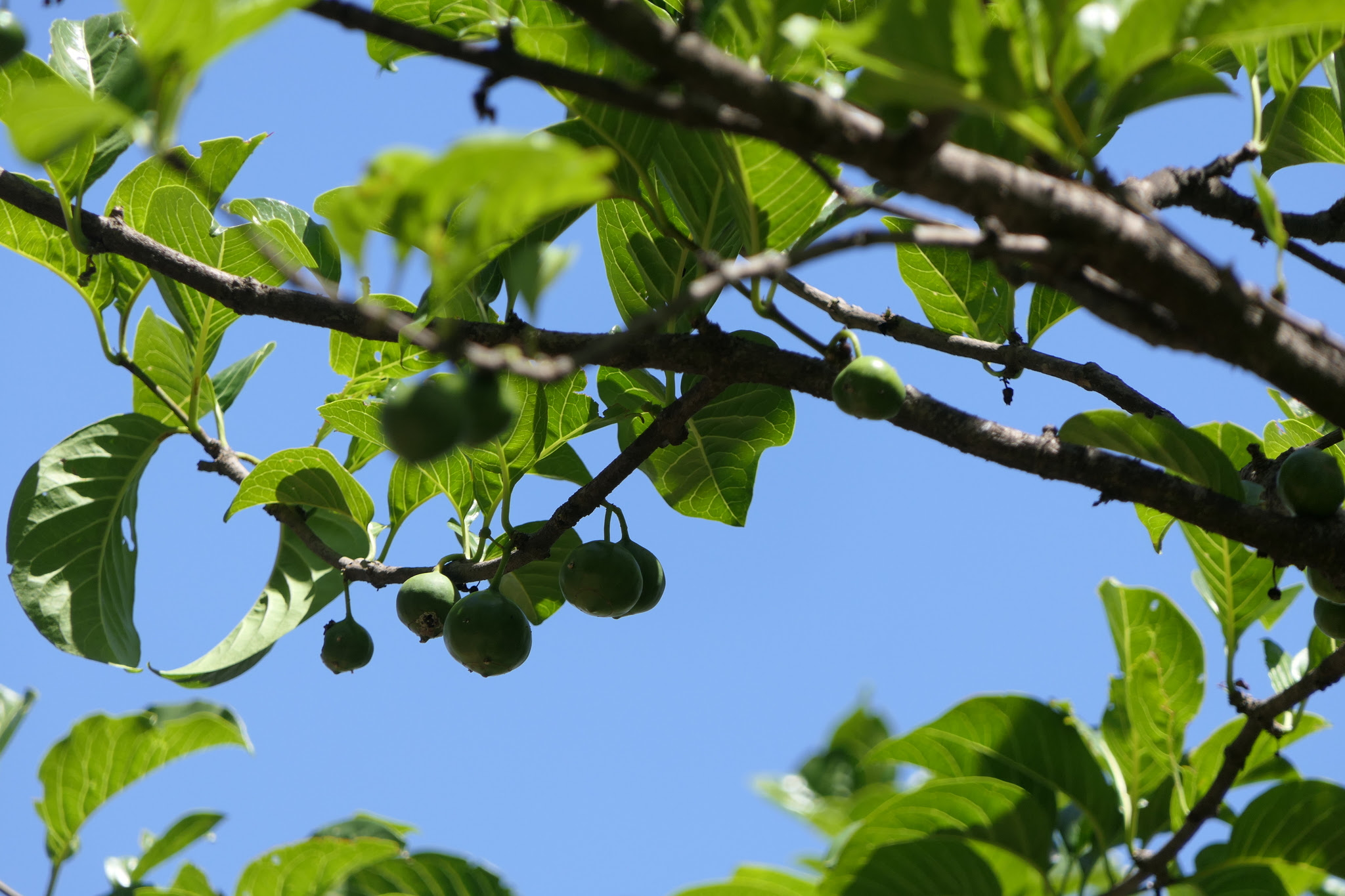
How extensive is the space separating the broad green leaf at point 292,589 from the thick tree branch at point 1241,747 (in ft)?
6.48

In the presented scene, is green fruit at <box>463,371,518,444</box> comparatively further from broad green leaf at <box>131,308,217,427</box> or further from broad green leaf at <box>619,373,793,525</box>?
broad green leaf at <box>131,308,217,427</box>

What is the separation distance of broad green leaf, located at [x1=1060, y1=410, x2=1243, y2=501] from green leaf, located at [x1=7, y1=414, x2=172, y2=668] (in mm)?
2279

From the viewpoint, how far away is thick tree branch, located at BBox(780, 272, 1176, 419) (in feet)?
6.75

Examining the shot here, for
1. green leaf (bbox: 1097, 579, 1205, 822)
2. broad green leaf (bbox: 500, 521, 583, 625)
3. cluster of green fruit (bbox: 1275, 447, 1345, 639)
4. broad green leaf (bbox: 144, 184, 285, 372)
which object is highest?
broad green leaf (bbox: 144, 184, 285, 372)

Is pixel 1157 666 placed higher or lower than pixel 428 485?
Answer: lower

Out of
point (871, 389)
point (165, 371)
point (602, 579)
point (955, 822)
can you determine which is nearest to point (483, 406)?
point (871, 389)

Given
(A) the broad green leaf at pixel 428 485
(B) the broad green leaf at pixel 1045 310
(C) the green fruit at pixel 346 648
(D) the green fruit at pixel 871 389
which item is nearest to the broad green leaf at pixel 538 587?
(A) the broad green leaf at pixel 428 485

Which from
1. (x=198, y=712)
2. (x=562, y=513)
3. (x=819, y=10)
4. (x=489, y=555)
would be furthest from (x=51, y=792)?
(x=819, y=10)

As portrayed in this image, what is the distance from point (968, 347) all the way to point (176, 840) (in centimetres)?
178

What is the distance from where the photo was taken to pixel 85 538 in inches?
105

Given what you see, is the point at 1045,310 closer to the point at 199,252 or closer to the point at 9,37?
the point at 199,252

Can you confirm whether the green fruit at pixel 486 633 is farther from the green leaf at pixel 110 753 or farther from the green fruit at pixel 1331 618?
the green fruit at pixel 1331 618

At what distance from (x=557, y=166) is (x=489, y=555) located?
2.06m

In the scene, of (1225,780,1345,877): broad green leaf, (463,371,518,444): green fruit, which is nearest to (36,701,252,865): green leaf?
(463,371,518,444): green fruit
